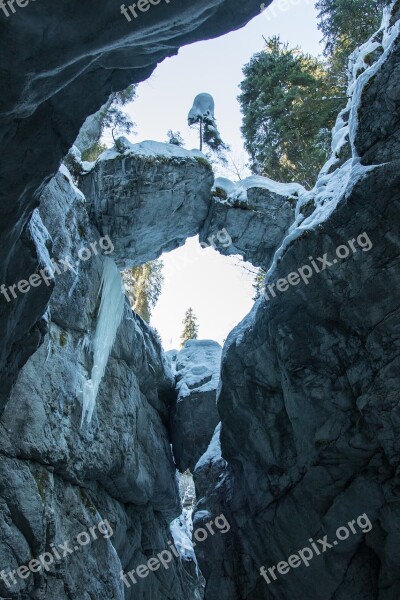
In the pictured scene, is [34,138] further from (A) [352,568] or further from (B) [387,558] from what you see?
(A) [352,568]

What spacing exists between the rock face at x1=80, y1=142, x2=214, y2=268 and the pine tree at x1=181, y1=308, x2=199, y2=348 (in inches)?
576

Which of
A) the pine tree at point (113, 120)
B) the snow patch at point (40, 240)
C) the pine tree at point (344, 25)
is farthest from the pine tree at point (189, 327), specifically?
the snow patch at point (40, 240)

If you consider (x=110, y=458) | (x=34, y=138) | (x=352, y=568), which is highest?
(x=34, y=138)

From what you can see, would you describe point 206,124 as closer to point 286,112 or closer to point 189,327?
point 286,112

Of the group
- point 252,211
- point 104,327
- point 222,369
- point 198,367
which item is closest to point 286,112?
point 252,211

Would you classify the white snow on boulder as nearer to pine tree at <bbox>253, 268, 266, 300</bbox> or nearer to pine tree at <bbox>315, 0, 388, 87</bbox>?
pine tree at <bbox>253, 268, 266, 300</bbox>

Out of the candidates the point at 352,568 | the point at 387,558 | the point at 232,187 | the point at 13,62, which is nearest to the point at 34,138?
the point at 13,62

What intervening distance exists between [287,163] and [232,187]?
9.46ft

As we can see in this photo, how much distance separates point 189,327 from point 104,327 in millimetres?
18605

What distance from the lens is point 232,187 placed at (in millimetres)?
17344

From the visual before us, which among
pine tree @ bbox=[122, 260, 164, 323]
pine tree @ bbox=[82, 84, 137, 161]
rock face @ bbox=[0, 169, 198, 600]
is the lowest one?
rock face @ bbox=[0, 169, 198, 600]

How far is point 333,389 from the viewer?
29.8ft

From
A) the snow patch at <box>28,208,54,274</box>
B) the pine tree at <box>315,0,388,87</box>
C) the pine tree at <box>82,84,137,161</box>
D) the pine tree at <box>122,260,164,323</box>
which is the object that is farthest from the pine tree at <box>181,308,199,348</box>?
the snow patch at <box>28,208,54,274</box>

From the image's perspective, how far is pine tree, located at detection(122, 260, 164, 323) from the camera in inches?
880
